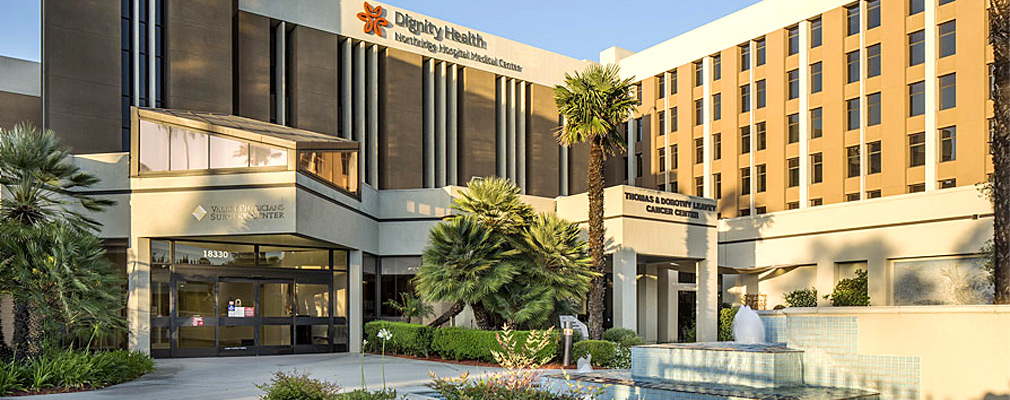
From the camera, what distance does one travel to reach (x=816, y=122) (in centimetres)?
3912

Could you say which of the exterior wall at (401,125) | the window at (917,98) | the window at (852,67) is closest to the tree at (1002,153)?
the window at (917,98)

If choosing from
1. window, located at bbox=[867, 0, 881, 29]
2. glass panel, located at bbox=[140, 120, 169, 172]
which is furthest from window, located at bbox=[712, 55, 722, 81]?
glass panel, located at bbox=[140, 120, 169, 172]

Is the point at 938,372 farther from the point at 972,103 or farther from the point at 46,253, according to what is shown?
the point at 972,103

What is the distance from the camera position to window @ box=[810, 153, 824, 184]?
127ft

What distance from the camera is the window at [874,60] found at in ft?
A: 120

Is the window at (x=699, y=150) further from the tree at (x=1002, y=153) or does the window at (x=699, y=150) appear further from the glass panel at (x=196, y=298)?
the tree at (x=1002, y=153)

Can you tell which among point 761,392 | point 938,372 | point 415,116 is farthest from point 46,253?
Result: point 415,116

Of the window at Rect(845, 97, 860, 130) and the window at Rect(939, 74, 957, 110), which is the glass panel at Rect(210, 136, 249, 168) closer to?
the window at Rect(845, 97, 860, 130)

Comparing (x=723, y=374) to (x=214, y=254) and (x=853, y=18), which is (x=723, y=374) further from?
(x=853, y=18)

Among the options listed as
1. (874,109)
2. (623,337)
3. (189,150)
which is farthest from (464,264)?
(874,109)

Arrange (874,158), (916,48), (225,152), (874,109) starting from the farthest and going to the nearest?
(874,109)
(874,158)
(916,48)
(225,152)

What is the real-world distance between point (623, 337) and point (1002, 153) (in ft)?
41.3

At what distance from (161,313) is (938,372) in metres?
20.5

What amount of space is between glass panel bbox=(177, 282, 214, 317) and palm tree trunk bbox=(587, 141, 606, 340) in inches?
457
